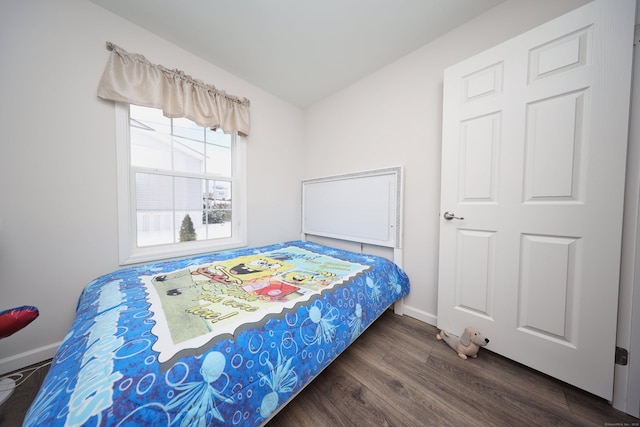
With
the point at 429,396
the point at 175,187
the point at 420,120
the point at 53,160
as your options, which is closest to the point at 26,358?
the point at 53,160

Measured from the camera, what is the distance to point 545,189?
43.6 inches

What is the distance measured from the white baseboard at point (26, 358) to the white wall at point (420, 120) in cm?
269

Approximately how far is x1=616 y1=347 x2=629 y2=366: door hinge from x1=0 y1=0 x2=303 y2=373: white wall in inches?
125

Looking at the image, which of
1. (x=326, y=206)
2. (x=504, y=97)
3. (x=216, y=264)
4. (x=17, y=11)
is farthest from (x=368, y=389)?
(x=17, y=11)

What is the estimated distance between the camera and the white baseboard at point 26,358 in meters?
1.17

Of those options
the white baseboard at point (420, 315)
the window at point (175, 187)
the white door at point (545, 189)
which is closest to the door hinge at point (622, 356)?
the white door at point (545, 189)

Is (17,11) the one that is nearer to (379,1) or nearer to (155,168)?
(155,168)

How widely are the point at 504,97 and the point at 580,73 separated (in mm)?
290

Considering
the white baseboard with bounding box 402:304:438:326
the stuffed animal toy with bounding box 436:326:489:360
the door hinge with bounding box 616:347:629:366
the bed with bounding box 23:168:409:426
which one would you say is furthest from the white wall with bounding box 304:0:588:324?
the door hinge with bounding box 616:347:629:366

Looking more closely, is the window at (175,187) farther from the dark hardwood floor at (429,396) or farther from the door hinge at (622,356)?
the door hinge at (622,356)

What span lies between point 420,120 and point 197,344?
213 centimetres

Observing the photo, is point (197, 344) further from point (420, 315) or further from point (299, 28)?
point (299, 28)

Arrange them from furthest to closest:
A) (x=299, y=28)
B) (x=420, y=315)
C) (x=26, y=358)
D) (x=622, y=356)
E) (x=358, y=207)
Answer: (x=358, y=207) < (x=420, y=315) < (x=299, y=28) < (x=26, y=358) < (x=622, y=356)

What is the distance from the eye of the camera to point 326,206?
2.42 metres
